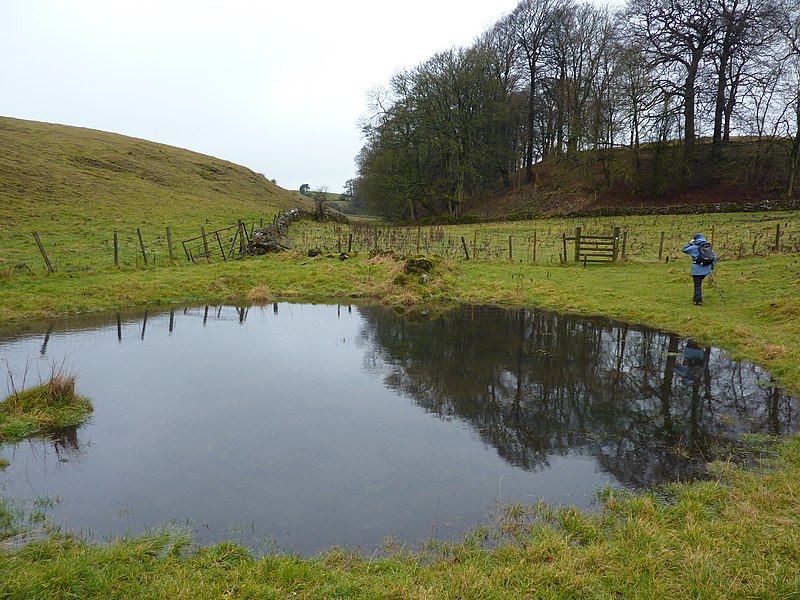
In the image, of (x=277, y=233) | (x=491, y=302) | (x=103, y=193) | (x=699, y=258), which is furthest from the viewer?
(x=103, y=193)

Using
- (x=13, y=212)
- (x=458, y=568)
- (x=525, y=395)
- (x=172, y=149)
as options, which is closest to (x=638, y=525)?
(x=458, y=568)

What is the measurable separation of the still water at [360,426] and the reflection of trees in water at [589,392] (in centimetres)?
4

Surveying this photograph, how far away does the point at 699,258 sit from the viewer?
13.2m

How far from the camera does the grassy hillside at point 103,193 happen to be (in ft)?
82.4

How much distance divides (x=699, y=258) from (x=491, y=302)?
579cm

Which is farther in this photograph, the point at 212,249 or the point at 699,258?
the point at 212,249

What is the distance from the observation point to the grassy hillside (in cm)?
2512

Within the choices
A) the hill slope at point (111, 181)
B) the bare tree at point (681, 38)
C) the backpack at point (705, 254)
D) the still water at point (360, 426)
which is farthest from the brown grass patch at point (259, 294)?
the bare tree at point (681, 38)

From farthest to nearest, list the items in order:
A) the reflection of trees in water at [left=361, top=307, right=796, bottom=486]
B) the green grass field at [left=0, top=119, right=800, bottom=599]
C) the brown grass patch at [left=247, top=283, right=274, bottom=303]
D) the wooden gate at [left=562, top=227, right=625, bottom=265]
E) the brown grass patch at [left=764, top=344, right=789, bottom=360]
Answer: the wooden gate at [left=562, top=227, right=625, bottom=265] < the brown grass patch at [left=247, top=283, right=274, bottom=303] < the brown grass patch at [left=764, top=344, right=789, bottom=360] < the reflection of trees in water at [left=361, top=307, right=796, bottom=486] < the green grass field at [left=0, top=119, right=800, bottom=599]

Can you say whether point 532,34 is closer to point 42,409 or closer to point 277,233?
point 277,233

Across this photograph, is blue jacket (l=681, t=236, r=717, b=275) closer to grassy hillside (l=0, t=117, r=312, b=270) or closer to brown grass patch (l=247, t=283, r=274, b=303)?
brown grass patch (l=247, t=283, r=274, b=303)

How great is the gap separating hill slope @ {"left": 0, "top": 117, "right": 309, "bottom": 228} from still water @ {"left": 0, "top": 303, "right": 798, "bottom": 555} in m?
26.0

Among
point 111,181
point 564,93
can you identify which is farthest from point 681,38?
point 111,181

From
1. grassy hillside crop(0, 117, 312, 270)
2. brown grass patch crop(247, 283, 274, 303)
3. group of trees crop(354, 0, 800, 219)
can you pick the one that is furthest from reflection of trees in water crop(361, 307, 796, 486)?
group of trees crop(354, 0, 800, 219)
